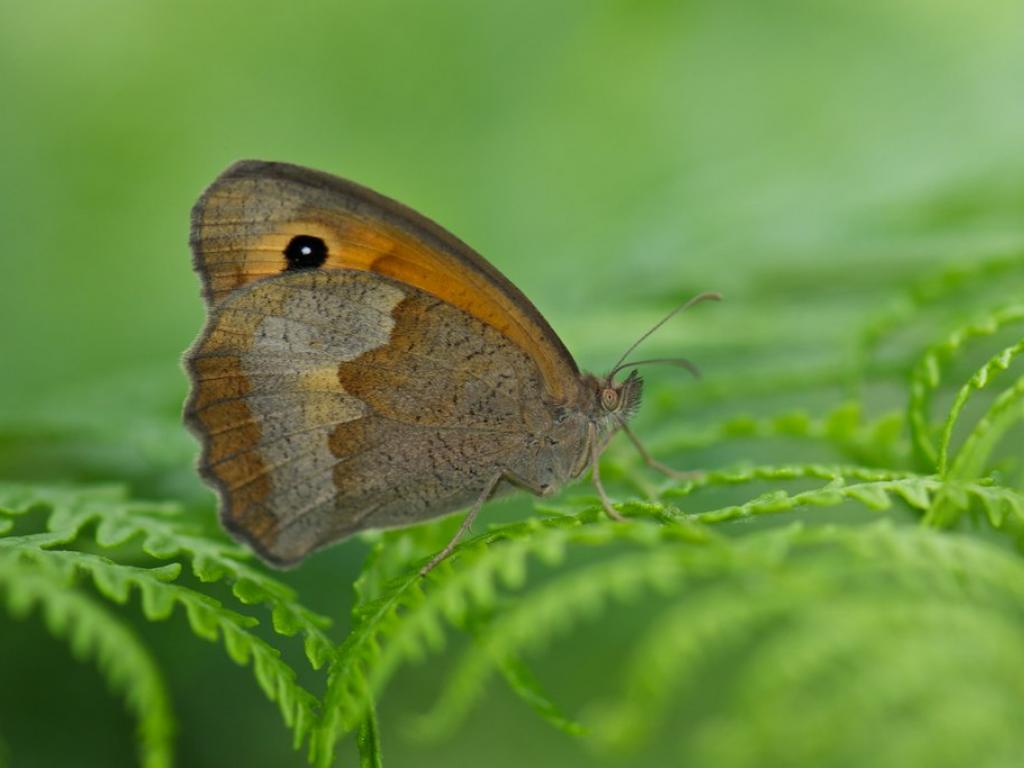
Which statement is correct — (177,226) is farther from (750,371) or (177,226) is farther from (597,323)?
(750,371)

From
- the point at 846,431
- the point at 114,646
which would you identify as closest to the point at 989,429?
the point at 846,431

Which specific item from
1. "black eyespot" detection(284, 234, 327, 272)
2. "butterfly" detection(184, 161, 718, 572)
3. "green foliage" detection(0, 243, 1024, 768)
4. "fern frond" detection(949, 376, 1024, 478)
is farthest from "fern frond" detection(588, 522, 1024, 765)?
"black eyespot" detection(284, 234, 327, 272)

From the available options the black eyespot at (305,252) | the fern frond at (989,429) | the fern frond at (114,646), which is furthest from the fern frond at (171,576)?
the fern frond at (989,429)

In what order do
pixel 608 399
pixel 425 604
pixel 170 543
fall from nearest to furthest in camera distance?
pixel 425 604
pixel 170 543
pixel 608 399

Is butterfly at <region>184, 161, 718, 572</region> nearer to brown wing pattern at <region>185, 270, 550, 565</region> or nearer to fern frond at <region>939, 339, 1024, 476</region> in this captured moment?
brown wing pattern at <region>185, 270, 550, 565</region>

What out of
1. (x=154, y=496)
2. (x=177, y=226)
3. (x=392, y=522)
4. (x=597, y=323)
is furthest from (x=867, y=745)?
(x=177, y=226)

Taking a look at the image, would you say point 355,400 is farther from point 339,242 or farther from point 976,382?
point 976,382

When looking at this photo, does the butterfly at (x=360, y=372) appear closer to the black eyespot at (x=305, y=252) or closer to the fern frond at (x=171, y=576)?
the black eyespot at (x=305, y=252)
